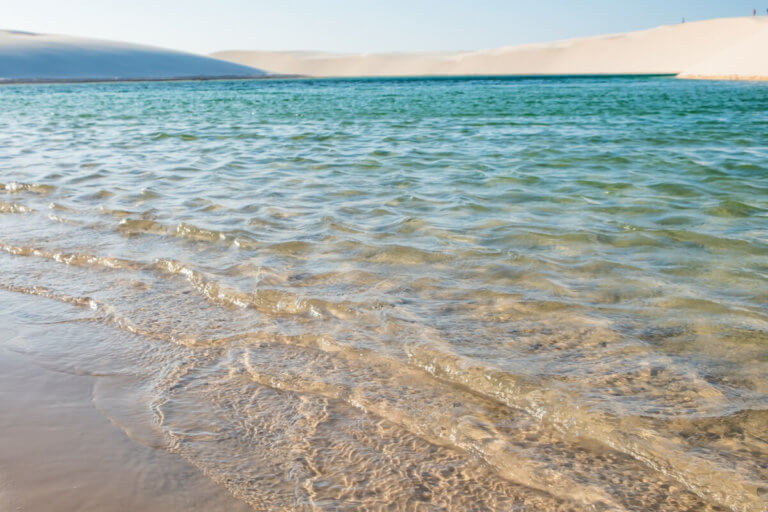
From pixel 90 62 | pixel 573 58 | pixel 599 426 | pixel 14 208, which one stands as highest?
pixel 573 58

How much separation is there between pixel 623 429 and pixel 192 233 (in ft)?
12.3

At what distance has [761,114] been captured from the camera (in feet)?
51.0

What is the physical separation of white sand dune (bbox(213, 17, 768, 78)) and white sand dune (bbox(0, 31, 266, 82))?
1797 inches

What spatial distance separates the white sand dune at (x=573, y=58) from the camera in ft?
367

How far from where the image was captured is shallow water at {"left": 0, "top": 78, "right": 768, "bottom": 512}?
6.81 feet

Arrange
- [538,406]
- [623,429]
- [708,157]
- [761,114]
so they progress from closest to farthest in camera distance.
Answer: [623,429]
[538,406]
[708,157]
[761,114]

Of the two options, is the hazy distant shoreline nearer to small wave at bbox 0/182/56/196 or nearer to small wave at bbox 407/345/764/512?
small wave at bbox 0/182/56/196

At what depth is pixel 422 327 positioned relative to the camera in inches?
126

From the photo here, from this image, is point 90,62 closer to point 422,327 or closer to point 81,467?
point 422,327

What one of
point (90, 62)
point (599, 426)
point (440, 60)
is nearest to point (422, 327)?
point (599, 426)

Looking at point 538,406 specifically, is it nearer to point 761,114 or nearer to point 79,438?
point 79,438

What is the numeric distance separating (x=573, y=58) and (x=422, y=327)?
137275mm

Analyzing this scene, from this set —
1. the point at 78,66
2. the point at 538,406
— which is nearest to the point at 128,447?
the point at 538,406

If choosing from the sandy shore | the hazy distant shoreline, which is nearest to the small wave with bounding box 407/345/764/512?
the sandy shore
